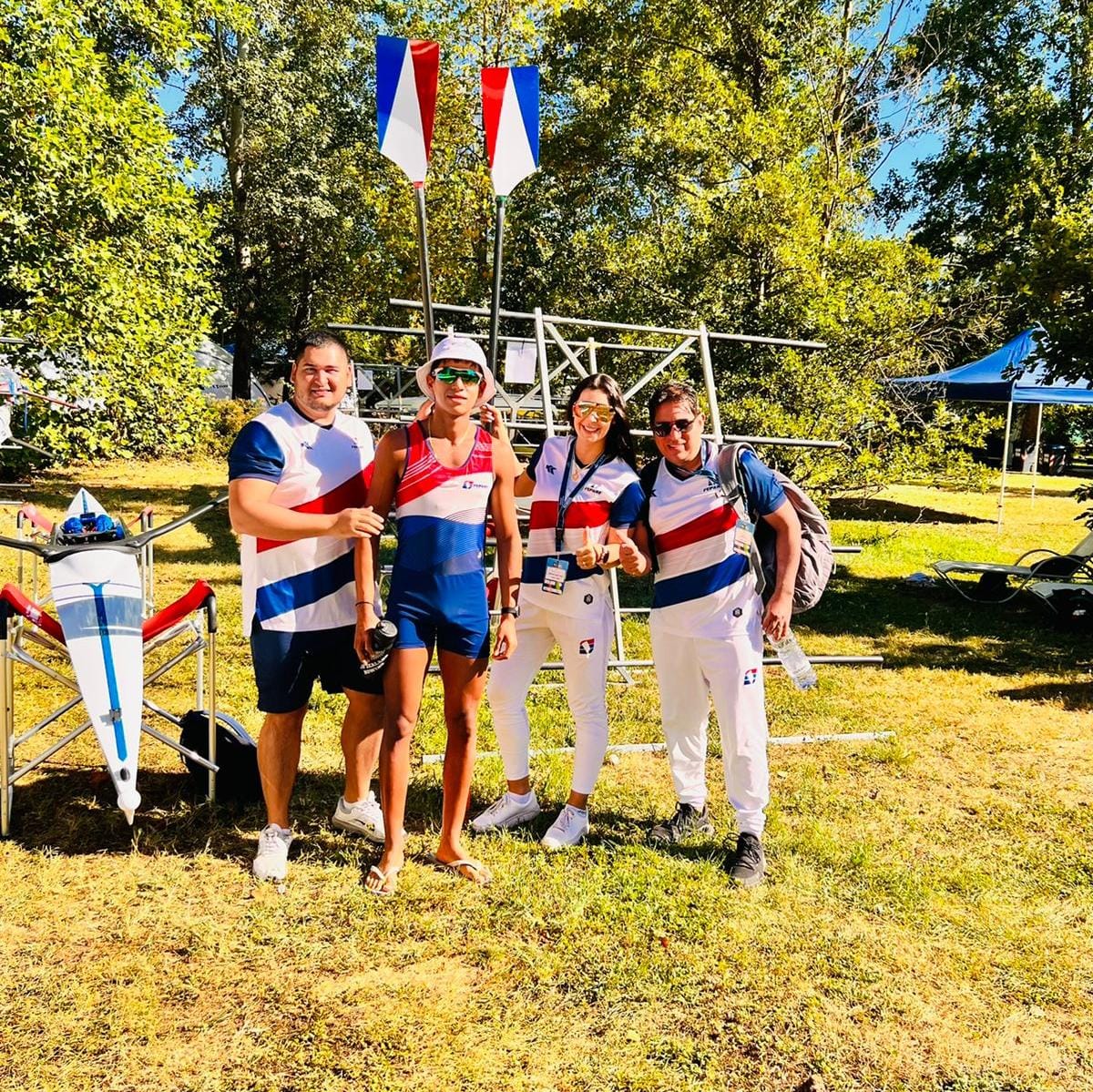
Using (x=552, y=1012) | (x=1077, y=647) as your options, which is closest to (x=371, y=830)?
(x=552, y=1012)

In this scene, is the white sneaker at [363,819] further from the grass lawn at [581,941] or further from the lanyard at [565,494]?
the lanyard at [565,494]

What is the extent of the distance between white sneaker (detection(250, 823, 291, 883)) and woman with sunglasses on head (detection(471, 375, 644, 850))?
0.92 m

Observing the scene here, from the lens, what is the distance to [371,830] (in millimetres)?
3588

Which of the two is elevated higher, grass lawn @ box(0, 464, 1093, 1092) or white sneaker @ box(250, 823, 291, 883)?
white sneaker @ box(250, 823, 291, 883)

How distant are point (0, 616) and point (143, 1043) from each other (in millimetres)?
1722

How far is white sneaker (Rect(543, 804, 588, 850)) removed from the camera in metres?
3.57

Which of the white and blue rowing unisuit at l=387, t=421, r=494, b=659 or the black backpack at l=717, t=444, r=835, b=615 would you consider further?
the black backpack at l=717, t=444, r=835, b=615

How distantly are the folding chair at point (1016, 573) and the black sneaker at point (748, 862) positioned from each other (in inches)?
234

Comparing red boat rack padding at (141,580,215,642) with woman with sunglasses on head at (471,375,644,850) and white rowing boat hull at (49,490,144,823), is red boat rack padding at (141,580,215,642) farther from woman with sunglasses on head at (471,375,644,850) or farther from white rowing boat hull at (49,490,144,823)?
woman with sunglasses on head at (471,375,644,850)

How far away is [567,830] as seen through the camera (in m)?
3.61

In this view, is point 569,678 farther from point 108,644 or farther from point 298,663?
point 108,644

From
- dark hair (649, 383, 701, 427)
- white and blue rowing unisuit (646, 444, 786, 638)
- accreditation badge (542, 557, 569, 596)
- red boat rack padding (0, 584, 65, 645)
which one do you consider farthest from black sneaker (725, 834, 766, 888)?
red boat rack padding (0, 584, 65, 645)

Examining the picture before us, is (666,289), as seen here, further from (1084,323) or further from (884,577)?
(1084,323)

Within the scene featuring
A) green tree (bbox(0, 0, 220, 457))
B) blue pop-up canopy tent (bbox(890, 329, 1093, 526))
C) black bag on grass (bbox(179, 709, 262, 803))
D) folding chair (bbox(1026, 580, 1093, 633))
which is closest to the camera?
black bag on grass (bbox(179, 709, 262, 803))
